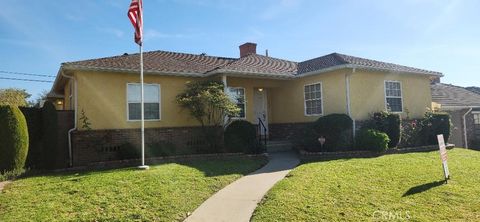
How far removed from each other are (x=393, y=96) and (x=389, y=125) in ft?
7.77

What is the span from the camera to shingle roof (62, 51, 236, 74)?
41.9ft

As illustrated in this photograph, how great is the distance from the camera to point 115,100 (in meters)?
12.9

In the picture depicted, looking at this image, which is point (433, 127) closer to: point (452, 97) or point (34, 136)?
point (452, 97)

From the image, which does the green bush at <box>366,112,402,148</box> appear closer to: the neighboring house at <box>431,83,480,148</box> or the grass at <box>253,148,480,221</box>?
the grass at <box>253,148,480,221</box>

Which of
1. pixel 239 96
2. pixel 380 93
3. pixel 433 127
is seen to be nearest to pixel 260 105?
pixel 239 96

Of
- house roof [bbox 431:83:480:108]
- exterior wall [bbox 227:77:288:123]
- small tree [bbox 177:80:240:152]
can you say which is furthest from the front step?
house roof [bbox 431:83:480:108]

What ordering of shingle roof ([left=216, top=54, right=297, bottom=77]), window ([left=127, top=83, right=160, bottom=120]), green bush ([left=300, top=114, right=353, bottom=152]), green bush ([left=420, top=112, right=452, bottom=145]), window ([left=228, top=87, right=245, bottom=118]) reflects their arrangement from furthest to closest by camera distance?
green bush ([left=420, top=112, right=452, bottom=145]), window ([left=228, top=87, right=245, bottom=118]), shingle roof ([left=216, top=54, right=297, bottom=77]), green bush ([left=300, top=114, right=353, bottom=152]), window ([left=127, top=83, right=160, bottom=120])

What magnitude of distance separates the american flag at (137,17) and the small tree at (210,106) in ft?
10.5

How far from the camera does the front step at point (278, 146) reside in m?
14.8

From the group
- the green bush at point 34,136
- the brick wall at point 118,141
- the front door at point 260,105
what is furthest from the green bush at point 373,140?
the green bush at point 34,136

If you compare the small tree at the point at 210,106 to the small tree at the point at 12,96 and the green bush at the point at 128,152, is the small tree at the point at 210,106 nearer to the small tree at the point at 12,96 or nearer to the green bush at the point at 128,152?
the green bush at the point at 128,152

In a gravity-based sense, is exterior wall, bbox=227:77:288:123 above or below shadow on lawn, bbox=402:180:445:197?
above

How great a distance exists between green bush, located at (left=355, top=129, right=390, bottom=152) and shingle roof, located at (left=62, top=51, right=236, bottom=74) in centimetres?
685

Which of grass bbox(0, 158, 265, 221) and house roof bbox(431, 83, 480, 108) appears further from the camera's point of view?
house roof bbox(431, 83, 480, 108)
